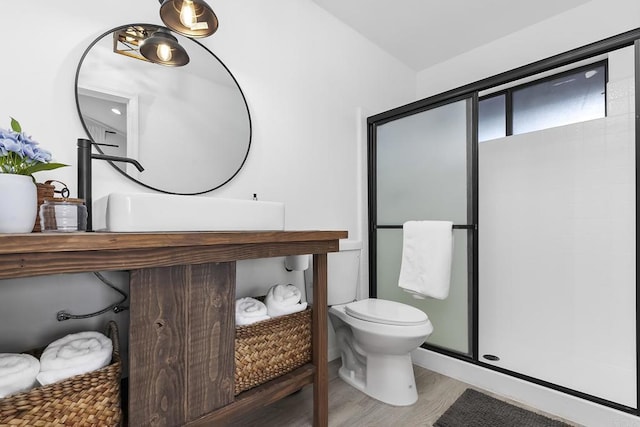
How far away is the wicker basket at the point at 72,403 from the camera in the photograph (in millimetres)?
758

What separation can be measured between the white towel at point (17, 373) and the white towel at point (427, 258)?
5.85 ft

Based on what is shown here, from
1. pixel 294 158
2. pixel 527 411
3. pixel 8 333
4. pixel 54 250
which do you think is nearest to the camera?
pixel 54 250

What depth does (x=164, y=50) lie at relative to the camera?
4.65 feet

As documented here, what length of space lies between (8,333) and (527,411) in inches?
89.3

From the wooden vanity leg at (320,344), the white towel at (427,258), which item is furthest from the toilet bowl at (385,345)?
the wooden vanity leg at (320,344)

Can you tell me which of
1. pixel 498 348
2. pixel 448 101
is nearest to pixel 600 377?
pixel 498 348

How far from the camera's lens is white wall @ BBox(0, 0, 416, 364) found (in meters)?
1.14

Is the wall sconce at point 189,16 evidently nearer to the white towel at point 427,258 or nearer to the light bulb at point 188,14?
the light bulb at point 188,14

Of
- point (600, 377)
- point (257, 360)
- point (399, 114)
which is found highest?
point (399, 114)

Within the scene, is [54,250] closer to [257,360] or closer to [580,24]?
[257,360]

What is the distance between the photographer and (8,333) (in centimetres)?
108

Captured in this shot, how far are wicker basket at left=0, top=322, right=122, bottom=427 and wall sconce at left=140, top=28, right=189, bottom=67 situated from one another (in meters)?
1.24

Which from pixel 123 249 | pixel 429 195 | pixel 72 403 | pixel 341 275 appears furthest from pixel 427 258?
pixel 72 403

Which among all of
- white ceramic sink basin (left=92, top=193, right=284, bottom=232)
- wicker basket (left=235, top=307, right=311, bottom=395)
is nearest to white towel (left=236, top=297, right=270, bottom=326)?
wicker basket (left=235, top=307, right=311, bottom=395)
